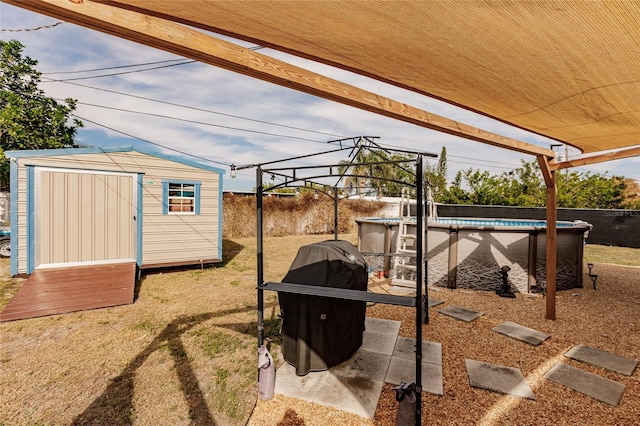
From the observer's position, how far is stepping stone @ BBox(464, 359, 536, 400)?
11.2 ft

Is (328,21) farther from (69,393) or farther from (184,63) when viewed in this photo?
(184,63)

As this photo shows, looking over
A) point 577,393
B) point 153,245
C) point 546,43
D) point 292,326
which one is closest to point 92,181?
point 153,245

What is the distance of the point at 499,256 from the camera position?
7543 mm

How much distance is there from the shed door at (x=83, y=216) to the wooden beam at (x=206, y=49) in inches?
324

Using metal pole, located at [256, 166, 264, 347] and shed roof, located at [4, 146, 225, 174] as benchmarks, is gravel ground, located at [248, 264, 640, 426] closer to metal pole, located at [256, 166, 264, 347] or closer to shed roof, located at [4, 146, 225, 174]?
metal pole, located at [256, 166, 264, 347]

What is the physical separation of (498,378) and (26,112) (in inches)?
796

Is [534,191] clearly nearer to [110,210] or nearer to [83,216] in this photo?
[110,210]

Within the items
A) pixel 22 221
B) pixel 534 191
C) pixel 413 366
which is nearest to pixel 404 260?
pixel 413 366

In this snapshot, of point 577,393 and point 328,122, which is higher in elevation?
point 328,122

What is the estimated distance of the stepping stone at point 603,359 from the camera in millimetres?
3922

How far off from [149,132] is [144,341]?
22.8 metres

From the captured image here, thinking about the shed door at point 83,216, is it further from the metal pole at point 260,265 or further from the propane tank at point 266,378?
the propane tank at point 266,378

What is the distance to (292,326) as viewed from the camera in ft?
12.5

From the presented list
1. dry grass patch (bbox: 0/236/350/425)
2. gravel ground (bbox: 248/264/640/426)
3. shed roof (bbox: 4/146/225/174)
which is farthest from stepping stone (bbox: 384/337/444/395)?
shed roof (bbox: 4/146/225/174)
